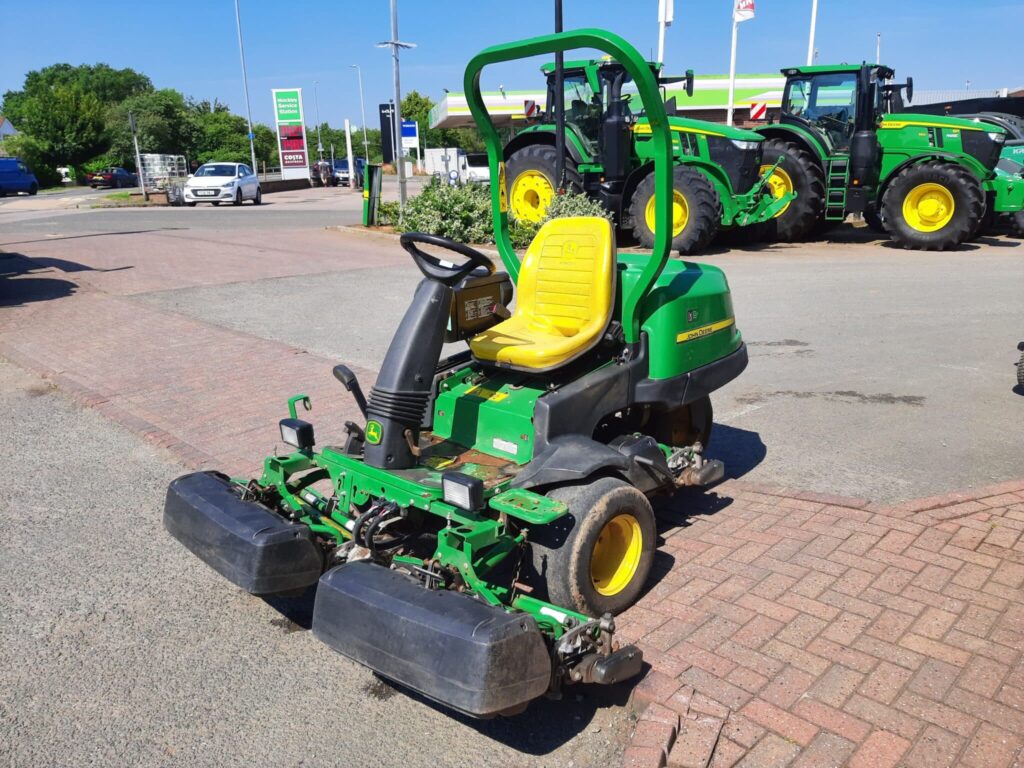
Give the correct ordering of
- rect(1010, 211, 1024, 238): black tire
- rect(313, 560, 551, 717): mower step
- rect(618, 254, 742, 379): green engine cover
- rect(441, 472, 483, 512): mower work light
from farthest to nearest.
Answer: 1. rect(1010, 211, 1024, 238): black tire
2. rect(618, 254, 742, 379): green engine cover
3. rect(441, 472, 483, 512): mower work light
4. rect(313, 560, 551, 717): mower step

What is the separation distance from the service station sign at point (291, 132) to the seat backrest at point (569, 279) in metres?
41.5

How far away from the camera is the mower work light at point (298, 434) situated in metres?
3.94

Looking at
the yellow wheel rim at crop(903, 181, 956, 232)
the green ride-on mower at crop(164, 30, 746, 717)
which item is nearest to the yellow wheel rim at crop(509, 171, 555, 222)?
the yellow wheel rim at crop(903, 181, 956, 232)

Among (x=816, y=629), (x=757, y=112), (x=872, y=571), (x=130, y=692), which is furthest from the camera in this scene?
(x=757, y=112)

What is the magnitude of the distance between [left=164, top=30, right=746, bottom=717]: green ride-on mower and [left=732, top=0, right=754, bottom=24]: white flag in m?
19.5

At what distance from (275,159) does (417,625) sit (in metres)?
68.4

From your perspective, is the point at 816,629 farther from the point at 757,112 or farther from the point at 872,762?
the point at 757,112

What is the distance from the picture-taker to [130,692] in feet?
10.1

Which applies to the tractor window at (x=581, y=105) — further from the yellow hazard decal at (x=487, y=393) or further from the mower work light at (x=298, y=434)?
the mower work light at (x=298, y=434)

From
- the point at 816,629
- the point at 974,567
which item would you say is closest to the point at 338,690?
the point at 816,629

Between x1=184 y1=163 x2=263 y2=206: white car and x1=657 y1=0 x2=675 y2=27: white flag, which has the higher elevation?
x1=657 y1=0 x2=675 y2=27: white flag

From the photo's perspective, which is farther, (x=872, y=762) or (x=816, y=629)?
(x=816, y=629)

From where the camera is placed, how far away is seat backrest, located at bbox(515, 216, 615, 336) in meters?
3.99

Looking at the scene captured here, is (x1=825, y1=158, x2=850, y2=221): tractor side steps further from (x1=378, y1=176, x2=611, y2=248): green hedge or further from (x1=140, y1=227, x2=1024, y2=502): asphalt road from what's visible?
(x1=378, y1=176, x2=611, y2=248): green hedge
